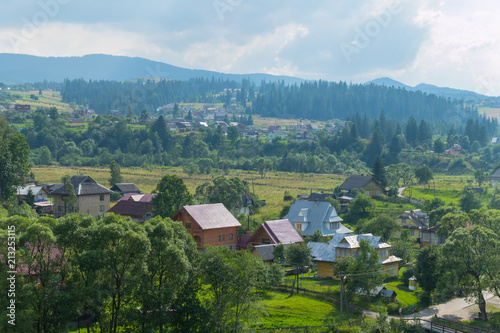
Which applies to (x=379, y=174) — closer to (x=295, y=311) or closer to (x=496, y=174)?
(x=496, y=174)

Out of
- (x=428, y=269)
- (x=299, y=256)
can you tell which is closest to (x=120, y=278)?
(x=299, y=256)

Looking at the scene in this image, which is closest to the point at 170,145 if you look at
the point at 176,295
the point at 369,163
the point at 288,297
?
the point at 369,163

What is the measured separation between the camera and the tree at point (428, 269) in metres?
36.8

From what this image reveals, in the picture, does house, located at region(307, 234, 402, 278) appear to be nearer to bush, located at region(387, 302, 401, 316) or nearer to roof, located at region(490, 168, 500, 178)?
bush, located at region(387, 302, 401, 316)

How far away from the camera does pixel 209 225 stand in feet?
149

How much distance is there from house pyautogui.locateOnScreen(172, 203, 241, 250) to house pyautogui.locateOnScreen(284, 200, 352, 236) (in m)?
7.67

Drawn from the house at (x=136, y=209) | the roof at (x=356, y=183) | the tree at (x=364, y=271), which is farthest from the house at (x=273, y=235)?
the roof at (x=356, y=183)

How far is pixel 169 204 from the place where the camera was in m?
50.6

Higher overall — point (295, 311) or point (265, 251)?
point (265, 251)

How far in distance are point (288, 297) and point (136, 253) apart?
46.5 feet

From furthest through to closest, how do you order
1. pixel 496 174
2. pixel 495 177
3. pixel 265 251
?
pixel 496 174 < pixel 495 177 < pixel 265 251

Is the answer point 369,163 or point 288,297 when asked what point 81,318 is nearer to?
point 288,297

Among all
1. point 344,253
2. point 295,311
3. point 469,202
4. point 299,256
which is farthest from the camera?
point 469,202

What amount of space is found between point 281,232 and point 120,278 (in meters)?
24.1
